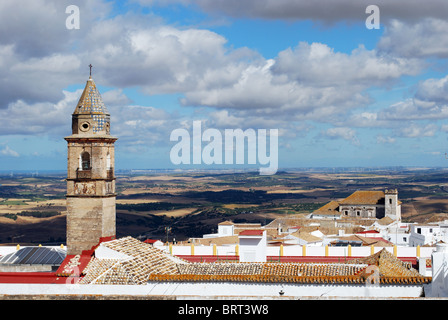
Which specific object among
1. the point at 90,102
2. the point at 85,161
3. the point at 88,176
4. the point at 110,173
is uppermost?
the point at 90,102

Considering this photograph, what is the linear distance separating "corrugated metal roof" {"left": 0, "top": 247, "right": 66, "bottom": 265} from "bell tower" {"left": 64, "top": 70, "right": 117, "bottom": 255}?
171cm

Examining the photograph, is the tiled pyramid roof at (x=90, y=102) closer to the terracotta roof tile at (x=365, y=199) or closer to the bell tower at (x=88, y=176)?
the bell tower at (x=88, y=176)

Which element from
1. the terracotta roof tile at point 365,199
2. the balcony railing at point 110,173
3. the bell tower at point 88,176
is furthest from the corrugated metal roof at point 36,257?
the terracotta roof tile at point 365,199

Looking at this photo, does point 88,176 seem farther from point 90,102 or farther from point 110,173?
point 90,102

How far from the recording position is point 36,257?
89.9 ft

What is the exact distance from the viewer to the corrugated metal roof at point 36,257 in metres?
27.0

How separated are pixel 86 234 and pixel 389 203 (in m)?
66.3

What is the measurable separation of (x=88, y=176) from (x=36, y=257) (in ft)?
15.9

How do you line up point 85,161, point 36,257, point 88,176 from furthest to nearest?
point 36,257 → point 85,161 → point 88,176

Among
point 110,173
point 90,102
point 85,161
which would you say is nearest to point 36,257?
point 85,161

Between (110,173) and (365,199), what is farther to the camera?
(365,199)

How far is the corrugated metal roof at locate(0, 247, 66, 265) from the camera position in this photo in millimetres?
27000

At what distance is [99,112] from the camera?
26.0 meters
